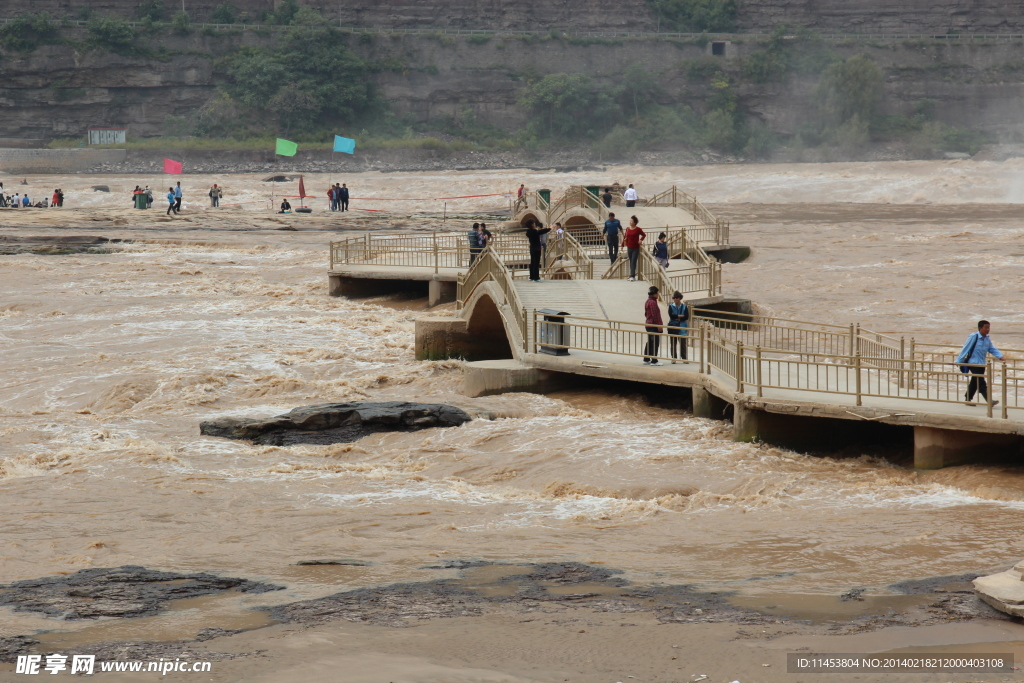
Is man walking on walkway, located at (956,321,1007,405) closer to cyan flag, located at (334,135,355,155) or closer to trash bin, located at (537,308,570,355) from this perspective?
trash bin, located at (537,308,570,355)

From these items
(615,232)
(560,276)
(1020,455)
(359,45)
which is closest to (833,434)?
(1020,455)

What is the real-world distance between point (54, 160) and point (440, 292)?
221 ft

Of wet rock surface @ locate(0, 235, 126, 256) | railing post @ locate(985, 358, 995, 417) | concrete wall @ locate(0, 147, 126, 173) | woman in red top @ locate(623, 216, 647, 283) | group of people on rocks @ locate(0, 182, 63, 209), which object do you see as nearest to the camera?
railing post @ locate(985, 358, 995, 417)

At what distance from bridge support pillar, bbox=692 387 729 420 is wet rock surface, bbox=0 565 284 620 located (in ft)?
27.4

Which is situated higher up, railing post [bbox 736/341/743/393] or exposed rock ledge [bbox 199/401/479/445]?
railing post [bbox 736/341/743/393]

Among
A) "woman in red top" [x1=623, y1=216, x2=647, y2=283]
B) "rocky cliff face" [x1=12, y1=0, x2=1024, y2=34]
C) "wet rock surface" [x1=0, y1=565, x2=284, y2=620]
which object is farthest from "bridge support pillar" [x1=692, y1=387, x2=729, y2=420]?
"rocky cliff face" [x1=12, y1=0, x2=1024, y2=34]

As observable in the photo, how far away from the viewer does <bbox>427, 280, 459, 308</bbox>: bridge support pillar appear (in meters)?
31.7

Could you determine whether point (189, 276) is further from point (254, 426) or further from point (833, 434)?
point (833, 434)

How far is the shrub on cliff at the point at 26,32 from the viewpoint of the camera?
103812 millimetres

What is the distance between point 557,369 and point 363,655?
10.8 metres

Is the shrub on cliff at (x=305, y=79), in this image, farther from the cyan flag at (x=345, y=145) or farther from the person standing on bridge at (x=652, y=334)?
the person standing on bridge at (x=652, y=334)

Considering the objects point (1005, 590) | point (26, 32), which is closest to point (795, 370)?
point (1005, 590)

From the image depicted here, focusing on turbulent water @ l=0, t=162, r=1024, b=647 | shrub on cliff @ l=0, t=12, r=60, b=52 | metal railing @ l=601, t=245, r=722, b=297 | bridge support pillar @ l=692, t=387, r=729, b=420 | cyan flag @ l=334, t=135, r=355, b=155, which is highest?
shrub on cliff @ l=0, t=12, r=60, b=52

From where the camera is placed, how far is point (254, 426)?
17938 mm
